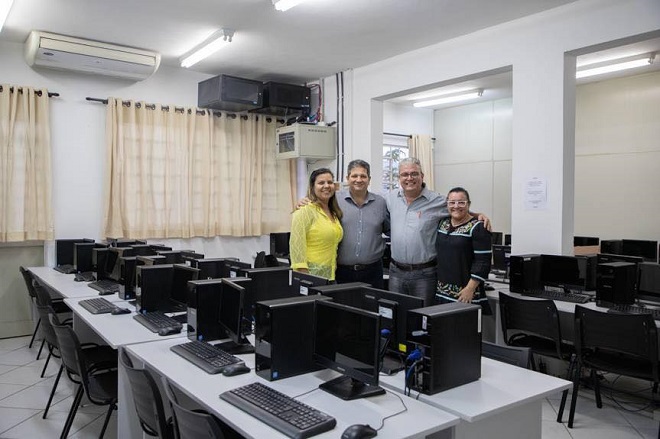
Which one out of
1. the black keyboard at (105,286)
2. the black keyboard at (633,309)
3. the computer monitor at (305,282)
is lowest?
the black keyboard at (633,309)

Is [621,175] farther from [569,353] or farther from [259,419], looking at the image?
[259,419]

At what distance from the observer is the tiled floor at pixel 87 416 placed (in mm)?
3352

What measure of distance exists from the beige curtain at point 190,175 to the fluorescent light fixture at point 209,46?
0.93 meters

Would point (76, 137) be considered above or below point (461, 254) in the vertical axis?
above

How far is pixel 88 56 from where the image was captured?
5.46 m

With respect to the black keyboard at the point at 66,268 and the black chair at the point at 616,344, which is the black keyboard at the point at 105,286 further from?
the black chair at the point at 616,344

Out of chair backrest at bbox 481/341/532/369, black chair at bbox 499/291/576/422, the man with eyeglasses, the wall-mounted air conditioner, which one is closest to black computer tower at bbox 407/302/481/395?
chair backrest at bbox 481/341/532/369

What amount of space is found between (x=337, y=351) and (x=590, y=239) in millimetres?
5856

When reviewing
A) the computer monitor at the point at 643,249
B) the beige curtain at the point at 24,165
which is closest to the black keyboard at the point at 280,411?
the beige curtain at the point at 24,165

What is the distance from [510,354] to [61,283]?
412 cm

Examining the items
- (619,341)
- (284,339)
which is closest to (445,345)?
(284,339)

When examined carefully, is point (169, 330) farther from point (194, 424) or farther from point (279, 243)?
point (279, 243)

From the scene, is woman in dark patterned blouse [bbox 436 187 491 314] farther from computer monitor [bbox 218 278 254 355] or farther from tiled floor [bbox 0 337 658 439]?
computer monitor [bbox 218 278 254 355]

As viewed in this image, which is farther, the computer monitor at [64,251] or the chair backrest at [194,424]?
the computer monitor at [64,251]
